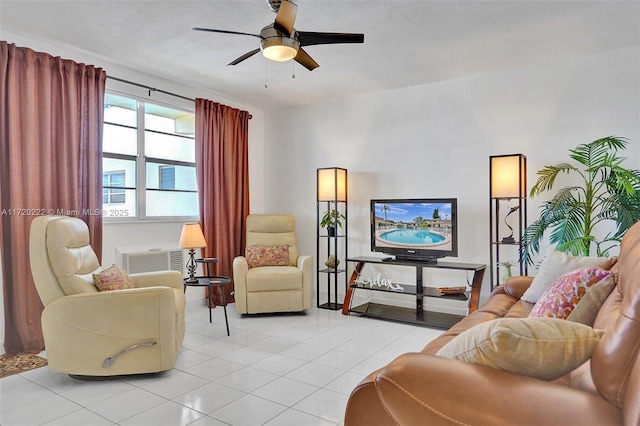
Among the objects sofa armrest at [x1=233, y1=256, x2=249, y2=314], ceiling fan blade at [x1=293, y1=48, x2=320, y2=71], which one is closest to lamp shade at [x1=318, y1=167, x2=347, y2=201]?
sofa armrest at [x1=233, y1=256, x2=249, y2=314]

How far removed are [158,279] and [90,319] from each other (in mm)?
792

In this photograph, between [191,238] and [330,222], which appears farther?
[330,222]

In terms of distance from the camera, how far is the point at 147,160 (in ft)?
14.5

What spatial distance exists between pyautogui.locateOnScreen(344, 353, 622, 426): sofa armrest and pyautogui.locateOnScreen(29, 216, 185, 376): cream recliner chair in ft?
6.08

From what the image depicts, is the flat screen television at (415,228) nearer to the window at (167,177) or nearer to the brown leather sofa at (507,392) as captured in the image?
the window at (167,177)

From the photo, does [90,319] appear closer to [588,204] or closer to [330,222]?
[330,222]

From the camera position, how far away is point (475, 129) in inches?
171

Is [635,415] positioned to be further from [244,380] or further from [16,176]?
[16,176]

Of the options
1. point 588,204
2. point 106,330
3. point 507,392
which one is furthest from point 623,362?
point 588,204

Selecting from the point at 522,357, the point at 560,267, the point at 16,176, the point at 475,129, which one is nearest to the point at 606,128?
the point at 475,129

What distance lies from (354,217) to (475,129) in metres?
1.69

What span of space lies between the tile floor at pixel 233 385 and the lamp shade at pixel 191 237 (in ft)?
2.61

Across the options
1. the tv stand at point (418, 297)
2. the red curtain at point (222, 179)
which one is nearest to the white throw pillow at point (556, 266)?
the tv stand at point (418, 297)

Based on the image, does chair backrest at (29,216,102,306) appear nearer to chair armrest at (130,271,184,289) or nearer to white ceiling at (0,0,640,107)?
chair armrest at (130,271,184,289)
